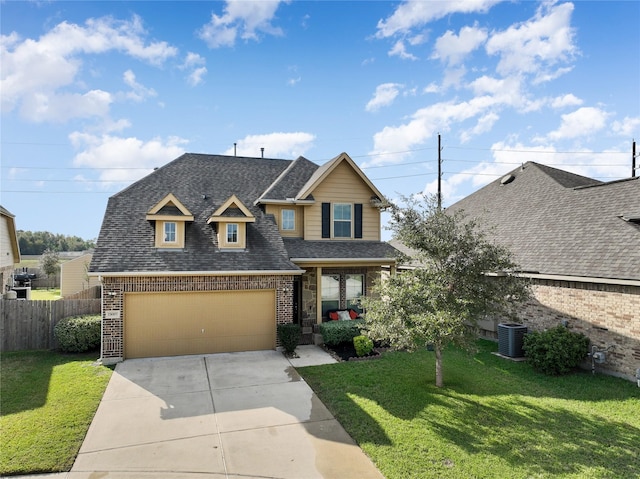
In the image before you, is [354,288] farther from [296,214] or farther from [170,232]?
[170,232]

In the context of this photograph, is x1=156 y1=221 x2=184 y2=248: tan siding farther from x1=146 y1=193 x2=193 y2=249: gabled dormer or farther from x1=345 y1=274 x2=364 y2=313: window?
x1=345 y1=274 x2=364 y2=313: window

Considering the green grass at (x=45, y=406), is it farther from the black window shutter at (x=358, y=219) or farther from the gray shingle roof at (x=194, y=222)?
the black window shutter at (x=358, y=219)

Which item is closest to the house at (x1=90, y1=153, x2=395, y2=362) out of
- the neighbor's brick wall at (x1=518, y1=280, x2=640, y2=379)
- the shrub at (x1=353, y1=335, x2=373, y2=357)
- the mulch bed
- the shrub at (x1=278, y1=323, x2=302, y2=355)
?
the shrub at (x1=278, y1=323, x2=302, y2=355)

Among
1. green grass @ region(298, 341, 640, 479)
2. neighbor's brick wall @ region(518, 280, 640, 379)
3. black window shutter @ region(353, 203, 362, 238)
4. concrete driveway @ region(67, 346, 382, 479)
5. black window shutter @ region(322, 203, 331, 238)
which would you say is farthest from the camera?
black window shutter @ region(353, 203, 362, 238)

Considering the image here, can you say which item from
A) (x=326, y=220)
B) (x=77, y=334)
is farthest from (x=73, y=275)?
(x=326, y=220)

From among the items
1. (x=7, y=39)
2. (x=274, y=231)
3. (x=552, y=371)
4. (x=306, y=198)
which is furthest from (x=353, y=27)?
(x=552, y=371)

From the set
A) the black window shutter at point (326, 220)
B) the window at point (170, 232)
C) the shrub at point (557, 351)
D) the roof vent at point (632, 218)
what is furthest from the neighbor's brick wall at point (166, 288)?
the roof vent at point (632, 218)

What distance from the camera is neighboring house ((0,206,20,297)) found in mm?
18266

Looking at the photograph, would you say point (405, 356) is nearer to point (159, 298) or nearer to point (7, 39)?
point (159, 298)

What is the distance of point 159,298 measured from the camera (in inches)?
470

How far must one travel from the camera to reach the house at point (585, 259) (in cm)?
995

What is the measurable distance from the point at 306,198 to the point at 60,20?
9520mm

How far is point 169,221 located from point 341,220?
6846 mm

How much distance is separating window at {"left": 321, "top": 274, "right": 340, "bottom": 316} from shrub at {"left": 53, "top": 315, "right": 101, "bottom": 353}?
794 cm
